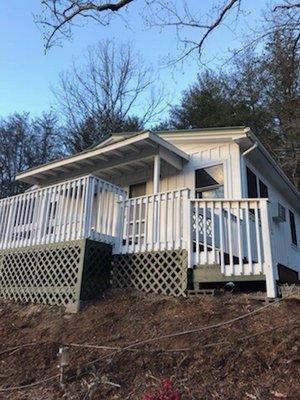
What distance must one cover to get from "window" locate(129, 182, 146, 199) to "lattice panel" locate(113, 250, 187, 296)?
3096 millimetres

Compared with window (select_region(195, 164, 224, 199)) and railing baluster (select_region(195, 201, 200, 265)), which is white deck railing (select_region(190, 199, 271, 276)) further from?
window (select_region(195, 164, 224, 199))

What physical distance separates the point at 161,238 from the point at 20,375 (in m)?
3.39

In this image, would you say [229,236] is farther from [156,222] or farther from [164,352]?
[164,352]

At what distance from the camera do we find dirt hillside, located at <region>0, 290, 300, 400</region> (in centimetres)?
381

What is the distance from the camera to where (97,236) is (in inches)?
297

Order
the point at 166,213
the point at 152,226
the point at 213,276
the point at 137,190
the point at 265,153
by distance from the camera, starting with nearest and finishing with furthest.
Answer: the point at 213,276 < the point at 166,213 < the point at 152,226 < the point at 265,153 < the point at 137,190

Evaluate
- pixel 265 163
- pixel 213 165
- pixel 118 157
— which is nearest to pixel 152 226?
pixel 213 165

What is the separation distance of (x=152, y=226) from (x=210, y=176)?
9.24 feet

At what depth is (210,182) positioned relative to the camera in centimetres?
944

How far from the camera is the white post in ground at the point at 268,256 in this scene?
564cm

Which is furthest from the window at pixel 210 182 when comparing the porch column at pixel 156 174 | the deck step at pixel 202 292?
the deck step at pixel 202 292

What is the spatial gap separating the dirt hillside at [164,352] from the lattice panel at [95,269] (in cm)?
54

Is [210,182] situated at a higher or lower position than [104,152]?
lower

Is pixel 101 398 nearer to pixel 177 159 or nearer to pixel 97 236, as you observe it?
pixel 97 236
